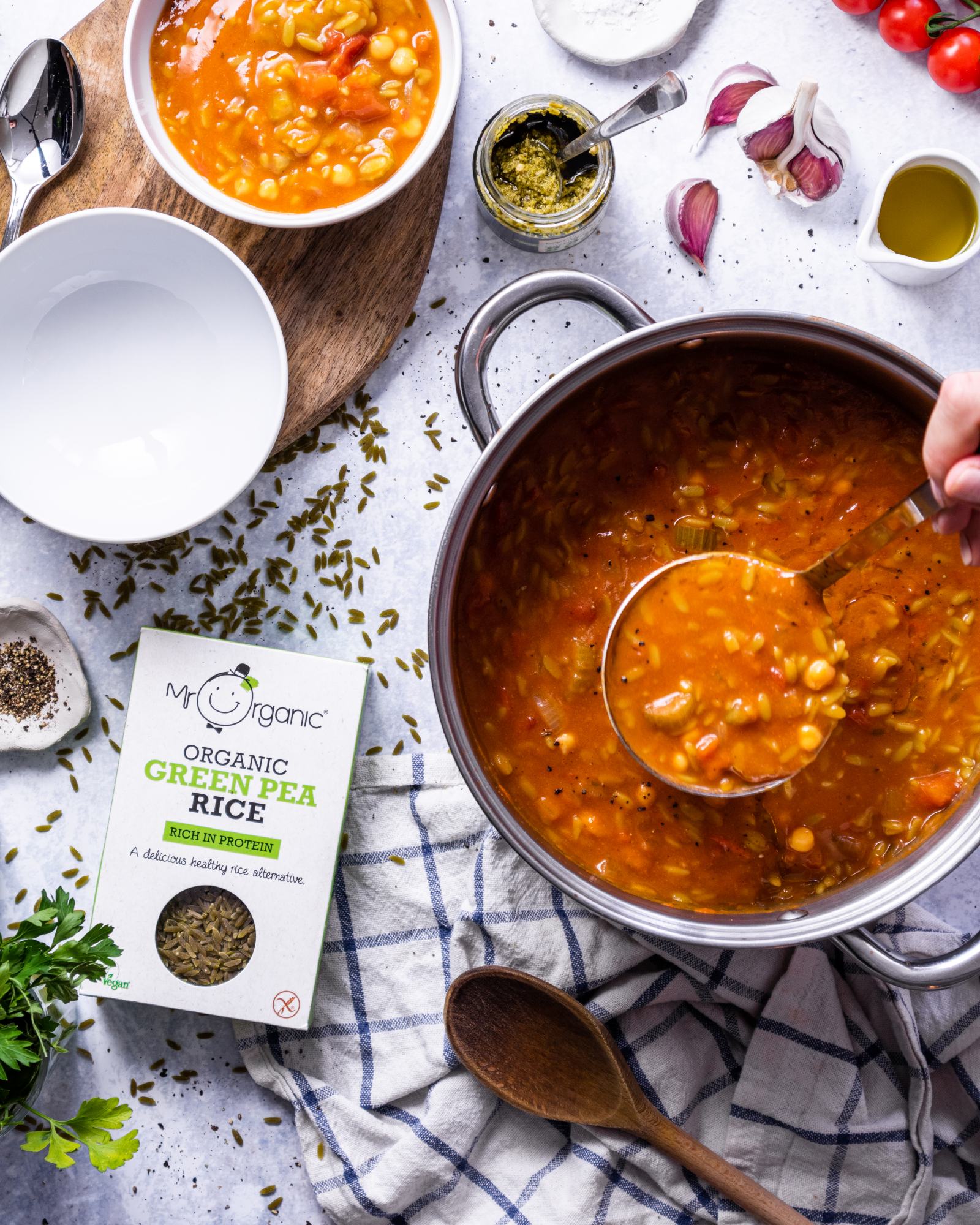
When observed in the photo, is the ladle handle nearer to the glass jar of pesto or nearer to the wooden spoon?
the wooden spoon

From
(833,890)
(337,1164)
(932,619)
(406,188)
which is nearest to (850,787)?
(833,890)

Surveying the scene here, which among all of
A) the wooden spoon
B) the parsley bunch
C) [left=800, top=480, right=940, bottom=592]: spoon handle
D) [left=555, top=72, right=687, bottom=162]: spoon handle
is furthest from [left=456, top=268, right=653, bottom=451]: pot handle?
the parsley bunch

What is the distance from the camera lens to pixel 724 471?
2182mm

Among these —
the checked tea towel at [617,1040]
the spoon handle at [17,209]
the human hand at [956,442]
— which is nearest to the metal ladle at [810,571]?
the human hand at [956,442]

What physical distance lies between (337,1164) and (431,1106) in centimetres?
27

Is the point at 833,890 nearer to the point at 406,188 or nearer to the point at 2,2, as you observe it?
the point at 406,188

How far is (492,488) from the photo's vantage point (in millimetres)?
2021

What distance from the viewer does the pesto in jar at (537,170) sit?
2.32 meters

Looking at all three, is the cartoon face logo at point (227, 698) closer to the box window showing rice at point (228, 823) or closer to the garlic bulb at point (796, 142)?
the box window showing rice at point (228, 823)

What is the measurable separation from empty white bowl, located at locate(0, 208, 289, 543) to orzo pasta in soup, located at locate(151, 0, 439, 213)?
8.3 inches

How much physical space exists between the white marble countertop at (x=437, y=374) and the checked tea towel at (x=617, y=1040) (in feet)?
0.59

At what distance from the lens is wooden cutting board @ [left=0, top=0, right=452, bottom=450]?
228cm

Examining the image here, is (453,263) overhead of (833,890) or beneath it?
overhead

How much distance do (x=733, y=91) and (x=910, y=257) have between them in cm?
56
